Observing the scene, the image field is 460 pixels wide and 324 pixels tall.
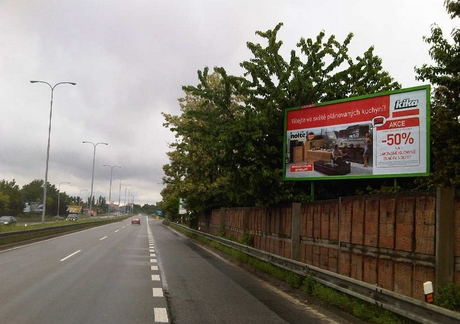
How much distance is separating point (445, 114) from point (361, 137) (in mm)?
2552

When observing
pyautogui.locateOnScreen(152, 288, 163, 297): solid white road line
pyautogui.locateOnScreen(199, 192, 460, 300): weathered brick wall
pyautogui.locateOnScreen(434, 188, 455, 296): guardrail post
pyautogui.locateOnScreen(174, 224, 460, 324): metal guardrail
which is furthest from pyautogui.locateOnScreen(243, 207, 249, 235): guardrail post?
pyautogui.locateOnScreen(434, 188, 455, 296): guardrail post

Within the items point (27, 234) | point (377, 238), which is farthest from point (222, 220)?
point (377, 238)

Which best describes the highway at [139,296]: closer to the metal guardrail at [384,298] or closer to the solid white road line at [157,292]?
the solid white road line at [157,292]

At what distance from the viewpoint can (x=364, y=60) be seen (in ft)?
56.2

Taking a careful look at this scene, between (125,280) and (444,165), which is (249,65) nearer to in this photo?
(444,165)

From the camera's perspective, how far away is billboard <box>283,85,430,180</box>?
1103cm

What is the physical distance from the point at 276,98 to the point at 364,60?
4.21 meters

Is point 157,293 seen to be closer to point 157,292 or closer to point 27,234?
point 157,292

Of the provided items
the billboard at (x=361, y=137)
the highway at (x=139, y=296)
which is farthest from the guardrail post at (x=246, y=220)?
the billboard at (x=361, y=137)

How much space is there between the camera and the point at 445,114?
495 inches

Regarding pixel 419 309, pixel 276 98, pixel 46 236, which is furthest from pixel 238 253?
pixel 46 236

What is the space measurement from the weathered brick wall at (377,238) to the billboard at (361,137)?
1.70 meters

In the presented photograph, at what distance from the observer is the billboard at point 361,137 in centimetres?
1103

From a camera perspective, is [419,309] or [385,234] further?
[385,234]
